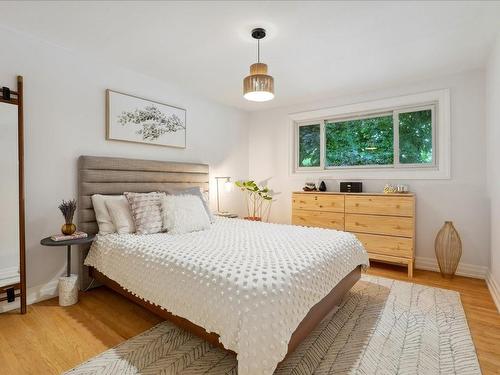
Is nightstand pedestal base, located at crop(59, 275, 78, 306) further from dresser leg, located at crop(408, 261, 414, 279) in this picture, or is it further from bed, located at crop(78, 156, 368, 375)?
dresser leg, located at crop(408, 261, 414, 279)

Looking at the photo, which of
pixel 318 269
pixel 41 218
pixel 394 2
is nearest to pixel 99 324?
pixel 41 218

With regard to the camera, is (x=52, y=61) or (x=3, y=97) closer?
(x=3, y=97)

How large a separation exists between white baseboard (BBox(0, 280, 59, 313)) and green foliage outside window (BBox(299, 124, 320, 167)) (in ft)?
11.9

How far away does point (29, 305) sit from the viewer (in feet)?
7.82

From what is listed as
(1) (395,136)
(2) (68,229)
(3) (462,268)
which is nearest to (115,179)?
(2) (68,229)

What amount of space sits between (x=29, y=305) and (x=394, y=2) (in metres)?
3.84

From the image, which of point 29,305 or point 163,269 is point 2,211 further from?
point 163,269

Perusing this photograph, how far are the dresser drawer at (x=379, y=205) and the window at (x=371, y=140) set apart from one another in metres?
0.69

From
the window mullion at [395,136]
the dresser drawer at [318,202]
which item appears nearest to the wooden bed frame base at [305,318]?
the dresser drawer at [318,202]

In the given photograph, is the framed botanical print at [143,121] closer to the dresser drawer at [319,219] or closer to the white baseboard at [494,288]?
the dresser drawer at [319,219]

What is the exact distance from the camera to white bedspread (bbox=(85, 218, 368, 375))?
1.27 meters

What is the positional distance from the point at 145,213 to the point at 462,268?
3669 millimetres

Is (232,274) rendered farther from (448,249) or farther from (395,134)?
(395,134)

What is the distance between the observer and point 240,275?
1439 mm
